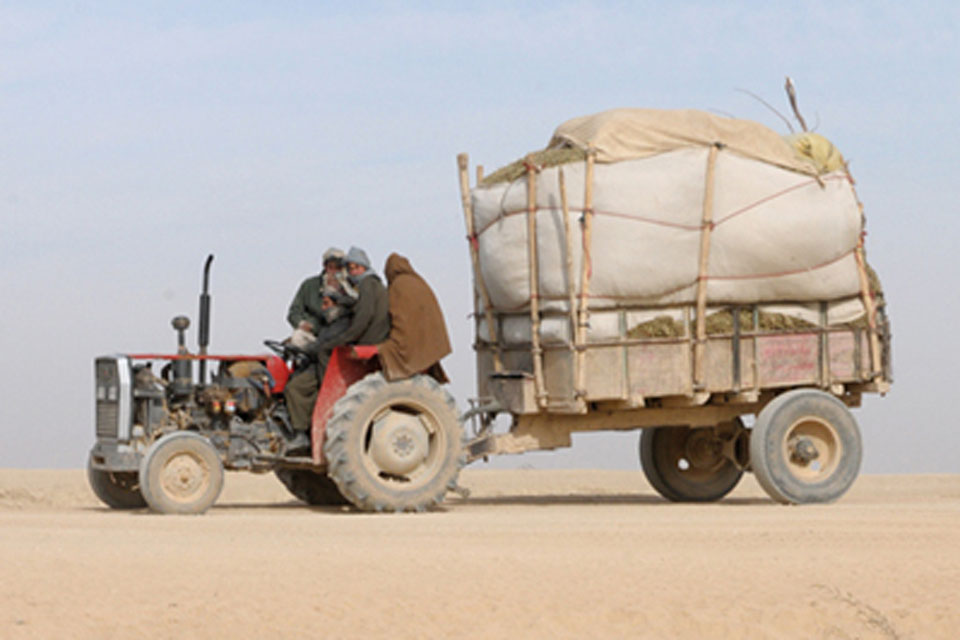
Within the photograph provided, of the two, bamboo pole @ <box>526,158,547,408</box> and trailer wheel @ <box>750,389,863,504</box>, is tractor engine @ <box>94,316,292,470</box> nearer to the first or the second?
bamboo pole @ <box>526,158,547,408</box>

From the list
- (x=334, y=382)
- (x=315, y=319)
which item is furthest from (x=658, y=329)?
(x=315, y=319)

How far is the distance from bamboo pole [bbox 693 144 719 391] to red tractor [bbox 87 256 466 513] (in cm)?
217

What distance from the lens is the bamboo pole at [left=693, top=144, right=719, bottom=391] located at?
13.6 meters

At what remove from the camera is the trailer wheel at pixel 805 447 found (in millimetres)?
13836

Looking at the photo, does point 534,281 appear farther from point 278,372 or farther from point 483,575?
point 483,575

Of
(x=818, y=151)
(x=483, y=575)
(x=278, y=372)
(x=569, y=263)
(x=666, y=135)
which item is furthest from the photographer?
(x=818, y=151)

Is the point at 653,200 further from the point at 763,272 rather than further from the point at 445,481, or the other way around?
the point at 445,481

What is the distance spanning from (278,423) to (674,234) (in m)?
3.80

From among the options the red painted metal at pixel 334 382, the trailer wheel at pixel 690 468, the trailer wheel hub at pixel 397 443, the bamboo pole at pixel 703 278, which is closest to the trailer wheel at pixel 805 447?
the bamboo pole at pixel 703 278

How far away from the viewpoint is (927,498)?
17.4m

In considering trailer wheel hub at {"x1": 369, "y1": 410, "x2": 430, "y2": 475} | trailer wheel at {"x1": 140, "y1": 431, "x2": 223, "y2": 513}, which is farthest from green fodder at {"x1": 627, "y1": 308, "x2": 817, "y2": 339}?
trailer wheel at {"x1": 140, "y1": 431, "x2": 223, "y2": 513}

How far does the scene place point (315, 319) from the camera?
13.6m

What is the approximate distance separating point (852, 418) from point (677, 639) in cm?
675

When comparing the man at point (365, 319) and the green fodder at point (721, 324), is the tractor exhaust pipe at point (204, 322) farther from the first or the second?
the green fodder at point (721, 324)
